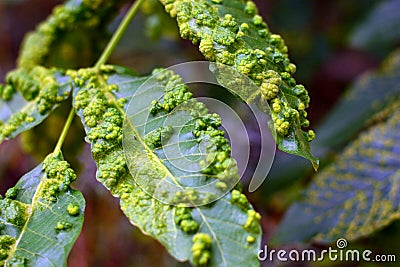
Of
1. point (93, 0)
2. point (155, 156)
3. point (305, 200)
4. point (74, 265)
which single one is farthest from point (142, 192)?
point (74, 265)

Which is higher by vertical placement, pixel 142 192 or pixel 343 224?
pixel 142 192

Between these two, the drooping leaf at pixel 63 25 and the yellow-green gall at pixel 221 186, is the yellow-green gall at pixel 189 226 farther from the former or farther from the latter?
the drooping leaf at pixel 63 25

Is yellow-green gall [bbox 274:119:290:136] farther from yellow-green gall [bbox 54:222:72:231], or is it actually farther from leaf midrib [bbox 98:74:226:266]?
yellow-green gall [bbox 54:222:72:231]

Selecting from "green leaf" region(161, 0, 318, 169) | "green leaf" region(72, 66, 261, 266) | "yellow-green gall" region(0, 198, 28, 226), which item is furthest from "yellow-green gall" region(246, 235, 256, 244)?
"yellow-green gall" region(0, 198, 28, 226)

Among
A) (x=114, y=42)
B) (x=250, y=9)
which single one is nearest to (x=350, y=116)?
(x=250, y=9)

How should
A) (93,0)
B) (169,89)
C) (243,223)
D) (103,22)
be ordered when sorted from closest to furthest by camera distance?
(243,223) → (169,89) → (93,0) → (103,22)

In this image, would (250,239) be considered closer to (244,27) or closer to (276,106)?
(276,106)

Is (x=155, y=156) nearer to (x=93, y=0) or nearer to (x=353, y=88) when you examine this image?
(x=93, y=0)
